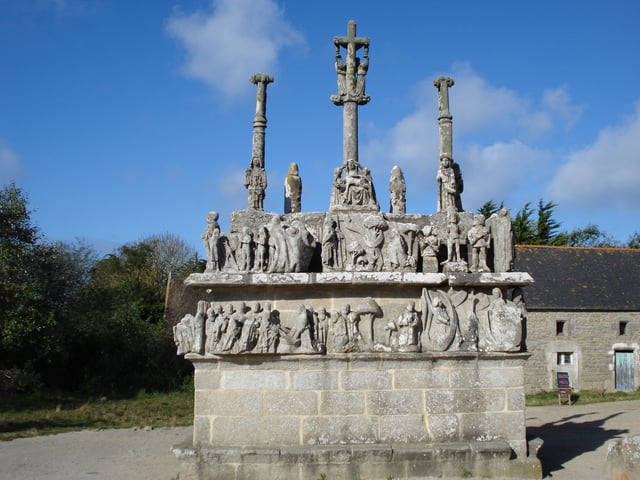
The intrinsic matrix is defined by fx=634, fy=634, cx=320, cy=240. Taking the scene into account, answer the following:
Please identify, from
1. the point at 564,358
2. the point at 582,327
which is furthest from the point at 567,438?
the point at 582,327

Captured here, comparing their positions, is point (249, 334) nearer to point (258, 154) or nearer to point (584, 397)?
point (258, 154)

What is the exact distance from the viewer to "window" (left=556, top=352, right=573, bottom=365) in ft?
73.3

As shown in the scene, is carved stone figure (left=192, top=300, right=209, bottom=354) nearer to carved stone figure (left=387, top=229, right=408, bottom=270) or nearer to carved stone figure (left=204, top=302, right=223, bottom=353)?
carved stone figure (left=204, top=302, right=223, bottom=353)

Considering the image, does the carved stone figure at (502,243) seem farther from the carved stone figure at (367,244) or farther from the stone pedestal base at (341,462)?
the stone pedestal base at (341,462)

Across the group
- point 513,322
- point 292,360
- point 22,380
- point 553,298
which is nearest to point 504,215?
point 513,322

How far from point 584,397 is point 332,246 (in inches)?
635

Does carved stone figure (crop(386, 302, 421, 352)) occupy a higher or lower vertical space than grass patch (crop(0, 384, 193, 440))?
higher

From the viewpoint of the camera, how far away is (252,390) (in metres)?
7.75

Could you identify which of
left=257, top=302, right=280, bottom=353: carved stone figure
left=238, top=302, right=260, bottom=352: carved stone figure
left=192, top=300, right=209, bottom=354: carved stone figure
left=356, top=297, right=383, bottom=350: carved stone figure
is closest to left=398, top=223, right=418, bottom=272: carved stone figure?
left=356, top=297, right=383, bottom=350: carved stone figure

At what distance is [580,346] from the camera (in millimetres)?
22531

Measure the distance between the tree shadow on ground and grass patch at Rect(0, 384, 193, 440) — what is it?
732 cm

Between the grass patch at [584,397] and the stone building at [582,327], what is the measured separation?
582 mm

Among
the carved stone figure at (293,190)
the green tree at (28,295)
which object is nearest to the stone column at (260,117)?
the carved stone figure at (293,190)

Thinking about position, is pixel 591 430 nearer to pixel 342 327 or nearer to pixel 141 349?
pixel 342 327
